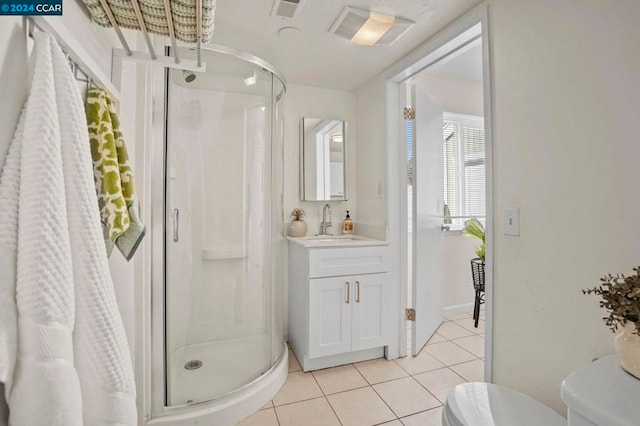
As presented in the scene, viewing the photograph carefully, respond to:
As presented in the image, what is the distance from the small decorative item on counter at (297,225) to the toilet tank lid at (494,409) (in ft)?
5.20

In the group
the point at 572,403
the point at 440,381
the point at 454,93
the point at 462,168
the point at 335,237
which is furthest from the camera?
the point at 462,168

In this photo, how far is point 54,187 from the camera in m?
0.54

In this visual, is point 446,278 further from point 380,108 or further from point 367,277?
point 380,108

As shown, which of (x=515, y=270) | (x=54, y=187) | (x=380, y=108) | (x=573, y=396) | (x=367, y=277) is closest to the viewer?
(x=54, y=187)

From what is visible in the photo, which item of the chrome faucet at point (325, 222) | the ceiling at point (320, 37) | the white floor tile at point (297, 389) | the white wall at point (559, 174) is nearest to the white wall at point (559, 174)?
the white wall at point (559, 174)

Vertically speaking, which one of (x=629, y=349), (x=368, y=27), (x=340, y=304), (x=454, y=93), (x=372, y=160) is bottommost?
(x=340, y=304)

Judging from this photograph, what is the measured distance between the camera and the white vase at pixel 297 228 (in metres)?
2.52

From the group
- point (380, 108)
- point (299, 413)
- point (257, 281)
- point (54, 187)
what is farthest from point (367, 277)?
point (54, 187)

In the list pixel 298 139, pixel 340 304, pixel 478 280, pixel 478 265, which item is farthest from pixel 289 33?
pixel 478 280

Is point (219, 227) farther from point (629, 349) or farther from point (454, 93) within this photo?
point (454, 93)

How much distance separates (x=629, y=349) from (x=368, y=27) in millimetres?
1829

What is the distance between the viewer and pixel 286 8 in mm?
1610

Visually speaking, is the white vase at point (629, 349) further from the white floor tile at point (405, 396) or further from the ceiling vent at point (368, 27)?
the ceiling vent at point (368, 27)

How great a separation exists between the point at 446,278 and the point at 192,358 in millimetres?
2483
